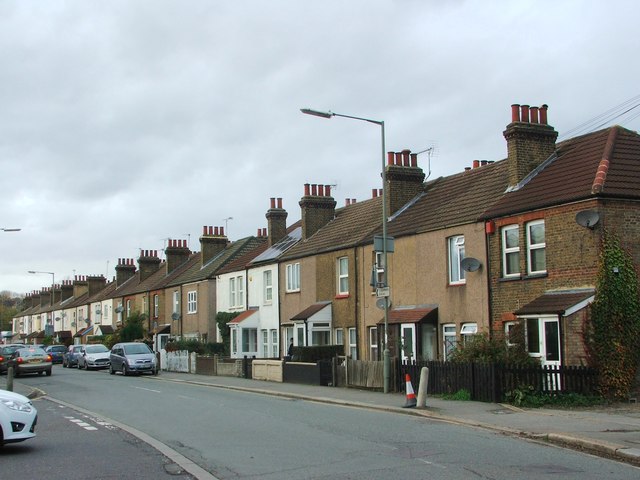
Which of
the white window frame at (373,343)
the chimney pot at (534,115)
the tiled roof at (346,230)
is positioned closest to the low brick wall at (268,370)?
the white window frame at (373,343)

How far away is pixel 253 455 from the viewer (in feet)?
36.8

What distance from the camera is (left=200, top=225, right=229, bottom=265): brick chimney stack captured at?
167ft

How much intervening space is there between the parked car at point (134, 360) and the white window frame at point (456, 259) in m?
19.4

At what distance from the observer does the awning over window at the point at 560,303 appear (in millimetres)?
18922

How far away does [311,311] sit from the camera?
3212cm

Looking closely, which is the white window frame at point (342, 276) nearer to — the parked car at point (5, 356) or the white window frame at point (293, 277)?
the white window frame at point (293, 277)

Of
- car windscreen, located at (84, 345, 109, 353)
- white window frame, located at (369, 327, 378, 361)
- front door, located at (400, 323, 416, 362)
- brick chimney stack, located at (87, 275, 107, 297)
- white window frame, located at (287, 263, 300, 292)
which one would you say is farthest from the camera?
brick chimney stack, located at (87, 275, 107, 297)

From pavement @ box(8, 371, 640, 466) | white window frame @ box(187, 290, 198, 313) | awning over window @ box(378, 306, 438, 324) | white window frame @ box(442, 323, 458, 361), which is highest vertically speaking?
white window frame @ box(187, 290, 198, 313)

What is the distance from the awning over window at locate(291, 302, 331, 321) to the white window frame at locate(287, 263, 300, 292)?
2618mm

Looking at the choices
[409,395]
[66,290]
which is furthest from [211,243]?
[66,290]

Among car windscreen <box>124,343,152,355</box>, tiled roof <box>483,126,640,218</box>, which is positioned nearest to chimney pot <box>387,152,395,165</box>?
tiled roof <box>483,126,640,218</box>

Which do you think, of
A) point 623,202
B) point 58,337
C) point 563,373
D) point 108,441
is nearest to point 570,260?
point 623,202

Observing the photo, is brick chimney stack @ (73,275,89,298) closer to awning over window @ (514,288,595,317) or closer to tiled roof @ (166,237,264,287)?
tiled roof @ (166,237,264,287)

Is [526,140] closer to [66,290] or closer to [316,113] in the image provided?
[316,113]
